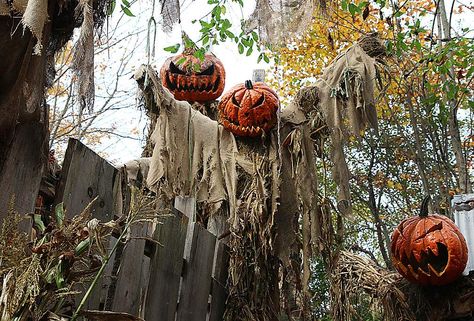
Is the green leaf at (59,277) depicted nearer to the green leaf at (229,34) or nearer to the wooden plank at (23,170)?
the wooden plank at (23,170)

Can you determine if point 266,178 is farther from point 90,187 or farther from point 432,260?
point 90,187

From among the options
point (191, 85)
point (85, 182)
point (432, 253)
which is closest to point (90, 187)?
point (85, 182)

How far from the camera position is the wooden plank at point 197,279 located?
309 centimetres

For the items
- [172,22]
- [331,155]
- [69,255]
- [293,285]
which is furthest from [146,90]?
[69,255]

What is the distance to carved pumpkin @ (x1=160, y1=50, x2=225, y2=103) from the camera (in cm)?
479

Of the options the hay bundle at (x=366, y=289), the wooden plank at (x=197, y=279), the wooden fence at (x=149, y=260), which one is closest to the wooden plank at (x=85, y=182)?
the wooden fence at (x=149, y=260)

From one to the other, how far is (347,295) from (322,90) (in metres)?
1.85

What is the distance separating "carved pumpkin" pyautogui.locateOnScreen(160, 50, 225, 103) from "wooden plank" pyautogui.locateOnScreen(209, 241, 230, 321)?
1586mm

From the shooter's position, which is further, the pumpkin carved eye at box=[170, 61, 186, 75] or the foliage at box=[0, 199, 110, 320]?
the pumpkin carved eye at box=[170, 61, 186, 75]

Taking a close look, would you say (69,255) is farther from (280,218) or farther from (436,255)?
(436,255)

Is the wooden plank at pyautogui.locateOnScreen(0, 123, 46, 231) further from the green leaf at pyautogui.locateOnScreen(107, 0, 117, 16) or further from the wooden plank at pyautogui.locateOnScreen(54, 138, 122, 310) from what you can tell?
the green leaf at pyautogui.locateOnScreen(107, 0, 117, 16)

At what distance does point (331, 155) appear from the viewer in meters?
3.51

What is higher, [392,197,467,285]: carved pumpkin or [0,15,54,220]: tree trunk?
[392,197,467,285]: carved pumpkin

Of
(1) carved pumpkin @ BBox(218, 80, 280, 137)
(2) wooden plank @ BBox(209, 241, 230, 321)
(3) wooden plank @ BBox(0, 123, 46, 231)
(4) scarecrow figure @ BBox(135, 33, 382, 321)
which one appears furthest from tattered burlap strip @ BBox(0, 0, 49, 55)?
(1) carved pumpkin @ BBox(218, 80, 280, 137)
